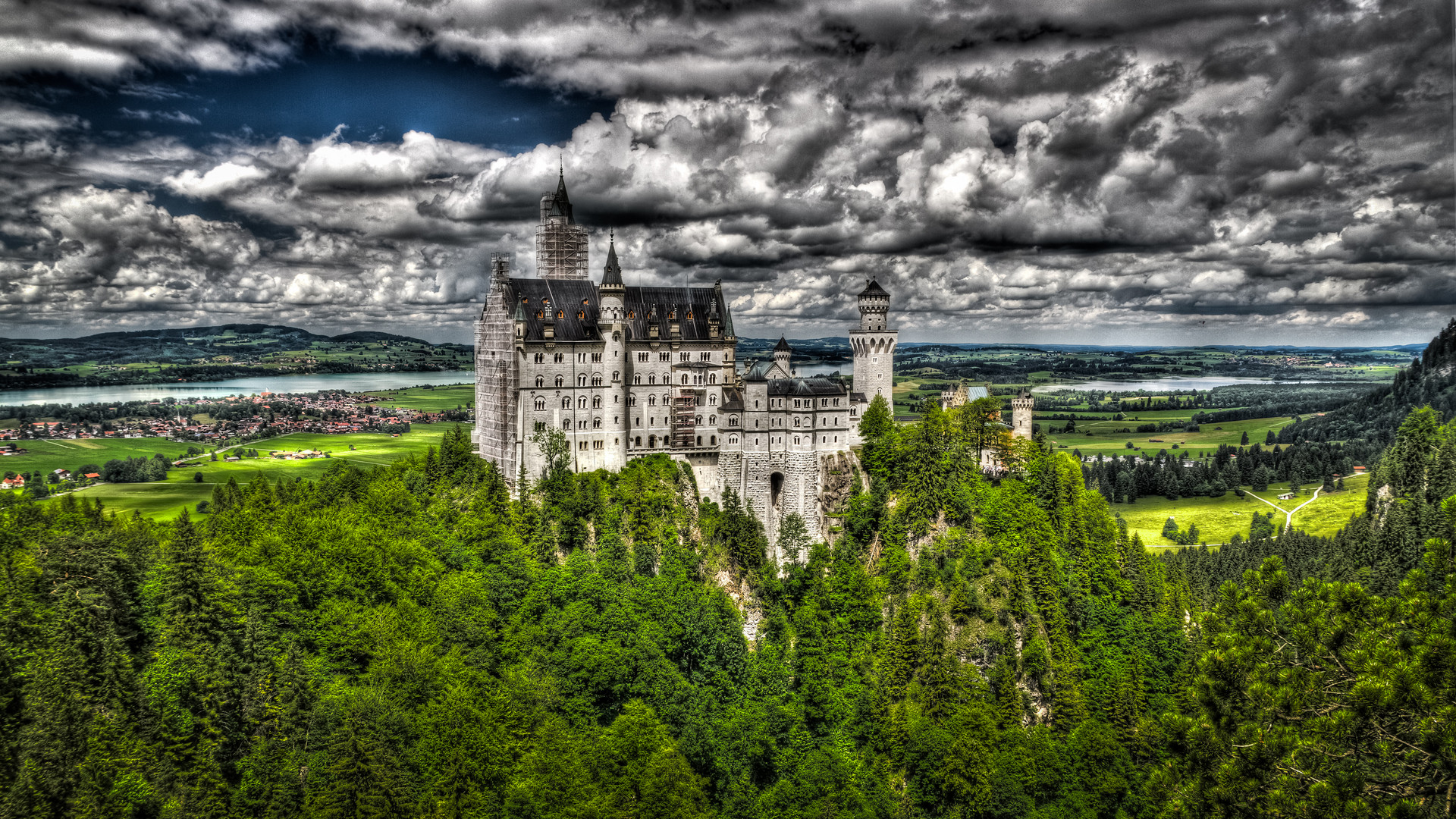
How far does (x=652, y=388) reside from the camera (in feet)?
245

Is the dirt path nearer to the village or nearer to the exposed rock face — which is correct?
the exposed rock face

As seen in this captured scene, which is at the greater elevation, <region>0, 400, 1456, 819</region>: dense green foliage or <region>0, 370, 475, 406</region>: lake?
<region>0, 370, 475, 406</region>: lake

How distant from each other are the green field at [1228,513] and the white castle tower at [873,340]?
293 ft

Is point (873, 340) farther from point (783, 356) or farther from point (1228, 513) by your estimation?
point (1228, 513)

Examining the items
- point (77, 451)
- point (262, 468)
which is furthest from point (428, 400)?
point (77, 451)

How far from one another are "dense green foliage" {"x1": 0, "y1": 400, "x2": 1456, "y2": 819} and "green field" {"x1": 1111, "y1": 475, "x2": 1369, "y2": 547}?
5536cm

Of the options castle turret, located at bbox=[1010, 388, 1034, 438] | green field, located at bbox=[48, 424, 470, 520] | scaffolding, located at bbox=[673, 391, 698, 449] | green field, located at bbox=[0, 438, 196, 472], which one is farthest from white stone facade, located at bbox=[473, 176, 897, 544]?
→ green field, located at bbox=[0, 438, 196, 472]

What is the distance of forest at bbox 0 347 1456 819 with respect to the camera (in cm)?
2197

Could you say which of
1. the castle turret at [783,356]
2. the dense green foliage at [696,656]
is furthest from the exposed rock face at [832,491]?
the castle turret at [783,356]

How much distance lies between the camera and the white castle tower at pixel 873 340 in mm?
77000

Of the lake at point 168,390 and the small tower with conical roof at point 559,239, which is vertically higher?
the small tower with conical roof at point 559,239

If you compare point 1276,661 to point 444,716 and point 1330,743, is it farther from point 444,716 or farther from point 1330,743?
point 444,716

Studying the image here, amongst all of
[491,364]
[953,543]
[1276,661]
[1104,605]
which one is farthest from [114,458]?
[1276,661]

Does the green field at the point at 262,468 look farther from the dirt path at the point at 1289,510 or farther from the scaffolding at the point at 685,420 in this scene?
the dirt path at the point at 1289,510
